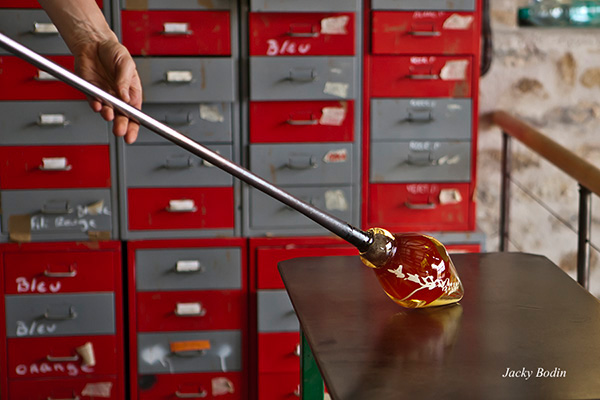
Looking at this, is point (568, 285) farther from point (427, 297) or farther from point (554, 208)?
point (554, 208)

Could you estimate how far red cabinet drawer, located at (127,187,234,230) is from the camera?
2.58 metres

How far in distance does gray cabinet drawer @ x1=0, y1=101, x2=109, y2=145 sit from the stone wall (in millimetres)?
1440

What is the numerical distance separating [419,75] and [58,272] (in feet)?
4.24

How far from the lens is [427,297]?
4.24 ft

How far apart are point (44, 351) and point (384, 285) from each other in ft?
5.39

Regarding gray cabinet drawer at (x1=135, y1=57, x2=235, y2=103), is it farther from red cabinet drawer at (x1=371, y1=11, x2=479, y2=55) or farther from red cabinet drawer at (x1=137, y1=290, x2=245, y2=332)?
red cabinet drawer at (x1=137, y1=290, x2=245, y2=332)

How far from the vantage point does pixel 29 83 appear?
2.48 m

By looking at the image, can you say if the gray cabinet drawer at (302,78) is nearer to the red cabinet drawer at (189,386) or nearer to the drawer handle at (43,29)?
the drawer handle at (43,29)

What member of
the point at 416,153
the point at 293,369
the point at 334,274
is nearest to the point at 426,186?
the point at 416,153

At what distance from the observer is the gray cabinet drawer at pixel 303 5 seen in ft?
8.03

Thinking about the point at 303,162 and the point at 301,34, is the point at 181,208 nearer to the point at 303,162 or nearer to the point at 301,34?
the point at 303,162

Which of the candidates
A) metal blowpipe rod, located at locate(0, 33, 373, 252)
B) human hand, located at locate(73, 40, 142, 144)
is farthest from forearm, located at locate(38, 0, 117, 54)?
metal blowpipe rod, located at locate(0, 33, 373, 252)

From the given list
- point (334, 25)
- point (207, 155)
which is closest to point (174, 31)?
point (334, 25)

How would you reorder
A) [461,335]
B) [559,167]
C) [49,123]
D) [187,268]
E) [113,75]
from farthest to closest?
[187,268], [49,123], [559,167], [113,75], [461,335]
